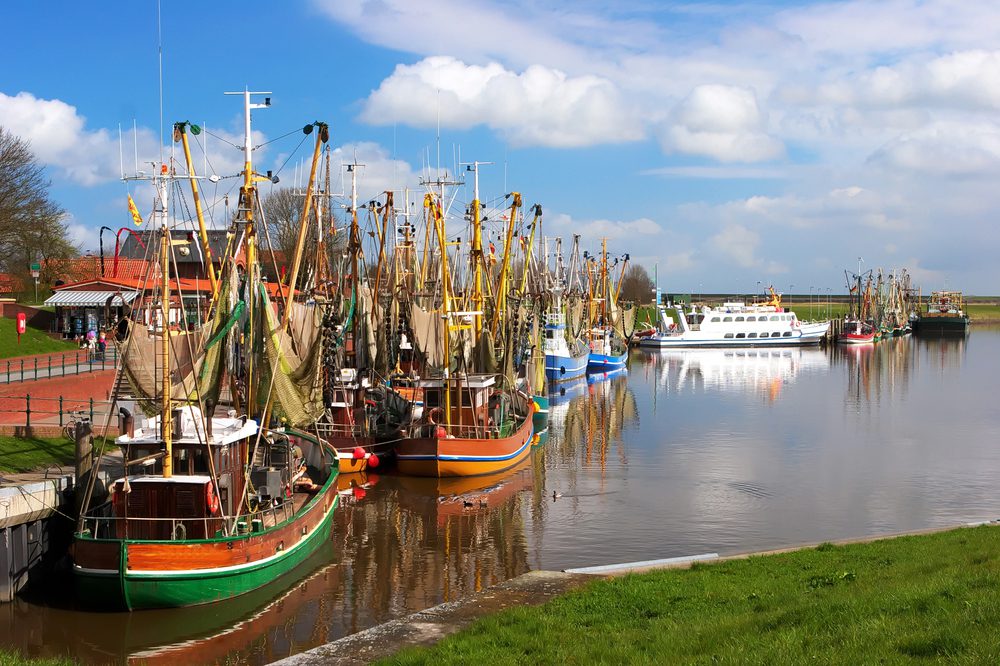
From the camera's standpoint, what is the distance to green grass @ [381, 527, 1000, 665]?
12.0m

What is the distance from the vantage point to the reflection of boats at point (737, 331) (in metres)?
129

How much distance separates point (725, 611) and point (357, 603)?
1076cm

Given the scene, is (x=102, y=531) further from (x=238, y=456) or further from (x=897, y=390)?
(x=897, y=390)

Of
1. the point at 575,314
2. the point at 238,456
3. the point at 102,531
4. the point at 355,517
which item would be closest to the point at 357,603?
the point at 238,456

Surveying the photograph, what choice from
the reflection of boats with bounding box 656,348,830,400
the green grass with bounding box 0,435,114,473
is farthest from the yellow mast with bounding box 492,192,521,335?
the reflection of boats with bounding box 656,348,830,400

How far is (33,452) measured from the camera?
28172 mm

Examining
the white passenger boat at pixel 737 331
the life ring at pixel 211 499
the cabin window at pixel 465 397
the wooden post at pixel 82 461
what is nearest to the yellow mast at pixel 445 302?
the cabin window at pixel 465 397

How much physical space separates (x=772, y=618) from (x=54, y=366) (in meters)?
36.1

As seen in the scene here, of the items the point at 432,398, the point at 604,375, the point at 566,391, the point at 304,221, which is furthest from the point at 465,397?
the point at 604,375

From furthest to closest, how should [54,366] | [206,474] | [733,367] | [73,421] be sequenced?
[733,367] < [54,366] < [73,421] < [206,474]

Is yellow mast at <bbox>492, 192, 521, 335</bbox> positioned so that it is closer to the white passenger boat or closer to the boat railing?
the boat railing

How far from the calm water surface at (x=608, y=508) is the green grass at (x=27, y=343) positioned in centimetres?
2119

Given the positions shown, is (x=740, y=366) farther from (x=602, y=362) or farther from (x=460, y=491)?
(x=460, y=491)

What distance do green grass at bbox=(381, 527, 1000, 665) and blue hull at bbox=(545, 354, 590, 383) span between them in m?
59.2
